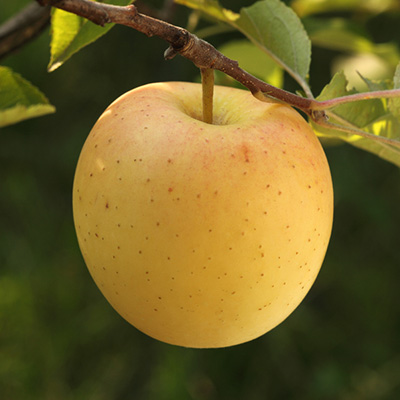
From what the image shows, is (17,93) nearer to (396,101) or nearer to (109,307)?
(396,101)

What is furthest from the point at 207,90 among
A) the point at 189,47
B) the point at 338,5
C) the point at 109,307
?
the point at 109,307

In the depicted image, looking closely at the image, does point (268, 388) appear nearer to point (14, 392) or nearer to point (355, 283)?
point (355, 283)

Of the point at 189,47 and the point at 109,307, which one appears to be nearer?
the point at 189,47

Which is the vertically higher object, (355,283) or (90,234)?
(90,234)

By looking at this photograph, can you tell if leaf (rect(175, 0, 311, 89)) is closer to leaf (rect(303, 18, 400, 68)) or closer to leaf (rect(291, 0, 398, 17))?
leaf (rect(303, 18, 400, 68))

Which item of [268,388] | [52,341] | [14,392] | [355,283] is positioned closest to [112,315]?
[52,341]

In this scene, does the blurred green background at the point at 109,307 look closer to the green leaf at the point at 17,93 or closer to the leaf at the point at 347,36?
the leaf at the point at 347,36

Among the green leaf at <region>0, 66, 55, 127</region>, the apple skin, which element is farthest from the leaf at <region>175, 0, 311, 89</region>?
the green leaf at <region>0, 66, 55, 127</region>
